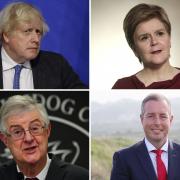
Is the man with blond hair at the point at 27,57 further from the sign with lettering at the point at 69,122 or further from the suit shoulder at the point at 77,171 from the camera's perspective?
the suit shoulder at the point at 77,171

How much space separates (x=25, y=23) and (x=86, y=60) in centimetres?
39

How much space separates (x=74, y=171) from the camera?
7.74 ft

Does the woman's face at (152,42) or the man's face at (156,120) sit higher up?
the woman's face at (152,42)

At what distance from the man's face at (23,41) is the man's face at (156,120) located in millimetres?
710

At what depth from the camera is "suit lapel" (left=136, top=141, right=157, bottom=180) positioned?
93.4 inches

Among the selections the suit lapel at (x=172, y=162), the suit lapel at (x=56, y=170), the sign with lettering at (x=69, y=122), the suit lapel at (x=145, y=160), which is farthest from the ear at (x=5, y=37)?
the suit lapel at (x=172, y=162)

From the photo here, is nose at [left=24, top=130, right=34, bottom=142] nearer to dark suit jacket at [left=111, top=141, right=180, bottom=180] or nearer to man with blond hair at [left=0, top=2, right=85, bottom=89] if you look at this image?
man with blond hair at [left=0, top=2, right=85, bottom=89]

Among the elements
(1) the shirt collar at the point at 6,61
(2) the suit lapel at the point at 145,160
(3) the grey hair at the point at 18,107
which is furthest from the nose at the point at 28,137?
(2) the suit lapel at the point at 145,160

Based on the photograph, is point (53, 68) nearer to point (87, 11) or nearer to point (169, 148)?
point (87, 11)

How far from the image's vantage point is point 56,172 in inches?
92.7

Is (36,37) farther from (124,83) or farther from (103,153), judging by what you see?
(103,153)

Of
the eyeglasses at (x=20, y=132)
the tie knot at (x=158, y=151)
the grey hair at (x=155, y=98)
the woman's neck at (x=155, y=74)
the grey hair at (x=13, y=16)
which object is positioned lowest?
the tie knot at (x=158, y=151)

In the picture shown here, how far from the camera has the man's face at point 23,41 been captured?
2330 mm

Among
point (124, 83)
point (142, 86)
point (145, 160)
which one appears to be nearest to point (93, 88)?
point (124, 83)
